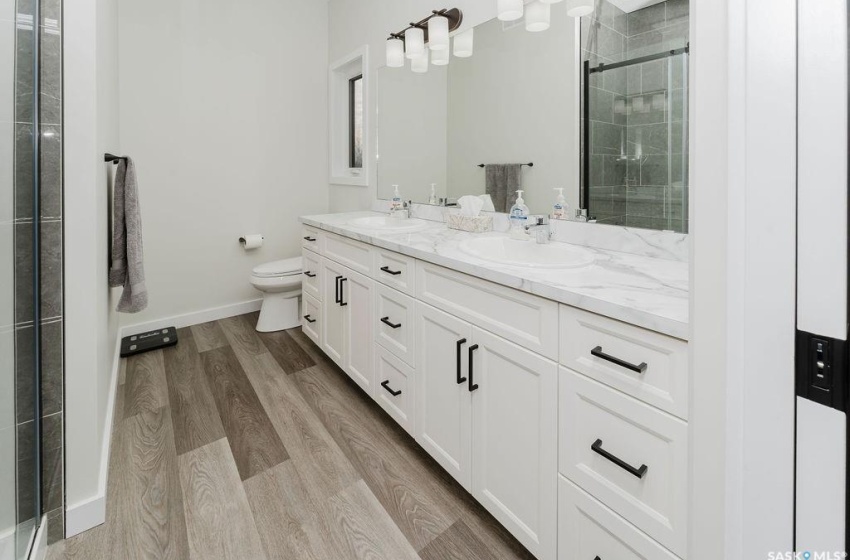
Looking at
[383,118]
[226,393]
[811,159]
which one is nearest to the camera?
[811,159]

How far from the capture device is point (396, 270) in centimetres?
Answer: 176

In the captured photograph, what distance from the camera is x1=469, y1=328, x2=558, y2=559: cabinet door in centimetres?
112

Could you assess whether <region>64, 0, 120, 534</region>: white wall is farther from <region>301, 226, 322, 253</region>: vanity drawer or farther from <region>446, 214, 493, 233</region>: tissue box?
<region>446, 214, 493, 233</region>: tissue box

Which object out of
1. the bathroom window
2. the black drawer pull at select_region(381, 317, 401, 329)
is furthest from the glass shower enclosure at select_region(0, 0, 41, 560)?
the bathroom window

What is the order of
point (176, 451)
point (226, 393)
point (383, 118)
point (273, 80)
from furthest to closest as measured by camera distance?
point (273, 80)
point (383, 118)
point (226, 393)
point (176, 451)

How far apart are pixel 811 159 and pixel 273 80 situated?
141 inches

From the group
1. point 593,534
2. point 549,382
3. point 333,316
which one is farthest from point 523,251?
point 333,316

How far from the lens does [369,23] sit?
304cm

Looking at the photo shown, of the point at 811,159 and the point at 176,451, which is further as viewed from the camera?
the point at 176,451

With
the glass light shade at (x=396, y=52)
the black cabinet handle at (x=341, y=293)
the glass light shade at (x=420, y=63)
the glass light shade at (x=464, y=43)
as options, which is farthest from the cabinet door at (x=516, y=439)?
the glass light shade at (x=396, y=52)

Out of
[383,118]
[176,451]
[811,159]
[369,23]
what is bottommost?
[176,451]

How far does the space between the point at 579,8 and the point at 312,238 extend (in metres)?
1.77

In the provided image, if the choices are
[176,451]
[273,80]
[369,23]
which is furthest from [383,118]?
[176,451]

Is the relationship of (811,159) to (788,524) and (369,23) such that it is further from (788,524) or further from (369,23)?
(369,23)
